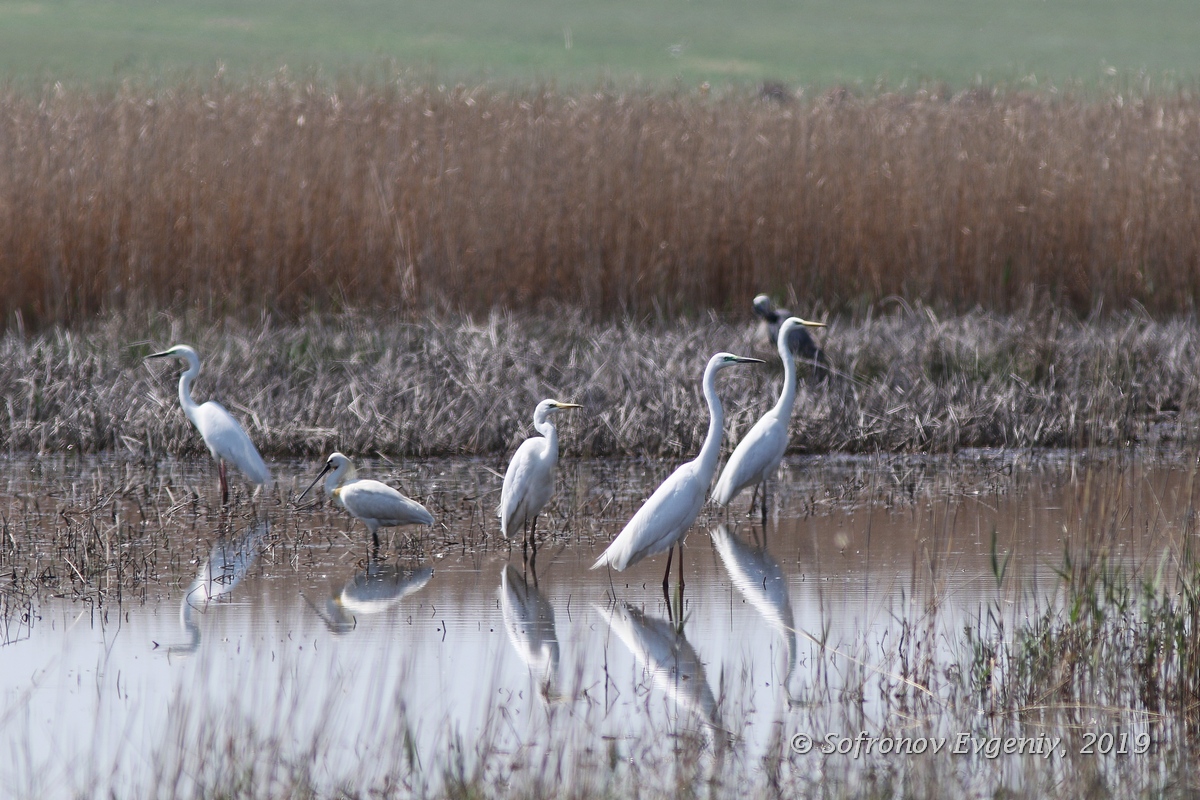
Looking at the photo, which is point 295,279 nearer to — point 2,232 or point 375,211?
point 375,211

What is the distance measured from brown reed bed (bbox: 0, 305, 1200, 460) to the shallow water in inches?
21.3

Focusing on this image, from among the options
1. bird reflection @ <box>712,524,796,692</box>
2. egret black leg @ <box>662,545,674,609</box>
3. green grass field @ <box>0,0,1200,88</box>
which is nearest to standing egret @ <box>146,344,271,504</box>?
bird reflection @ <box>712,524,796,692</box>

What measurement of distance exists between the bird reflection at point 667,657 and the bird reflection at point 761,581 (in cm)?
24

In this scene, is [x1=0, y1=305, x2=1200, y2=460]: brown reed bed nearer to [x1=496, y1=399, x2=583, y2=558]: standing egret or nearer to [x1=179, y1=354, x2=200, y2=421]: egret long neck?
[x1=179, y1=354, x2=200, y2=421]: egret long neck

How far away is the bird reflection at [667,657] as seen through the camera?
398cm

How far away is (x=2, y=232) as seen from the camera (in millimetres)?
9391

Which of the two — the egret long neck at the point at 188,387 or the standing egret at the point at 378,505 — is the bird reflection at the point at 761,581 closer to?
the standing egret at the point at 378,505

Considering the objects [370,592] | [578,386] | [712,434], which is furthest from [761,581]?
[578,386]

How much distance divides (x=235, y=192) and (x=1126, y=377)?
5.74 m

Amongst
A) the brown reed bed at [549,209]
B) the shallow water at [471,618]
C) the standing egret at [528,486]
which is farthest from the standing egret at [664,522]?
the brown reed bed at [549,209]

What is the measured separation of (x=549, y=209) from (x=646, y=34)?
3751 cm

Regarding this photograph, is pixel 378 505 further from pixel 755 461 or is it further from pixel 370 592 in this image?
pixel 755 461

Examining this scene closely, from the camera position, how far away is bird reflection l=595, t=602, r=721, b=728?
398 centimetres

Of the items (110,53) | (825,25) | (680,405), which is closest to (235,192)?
(680,405)
